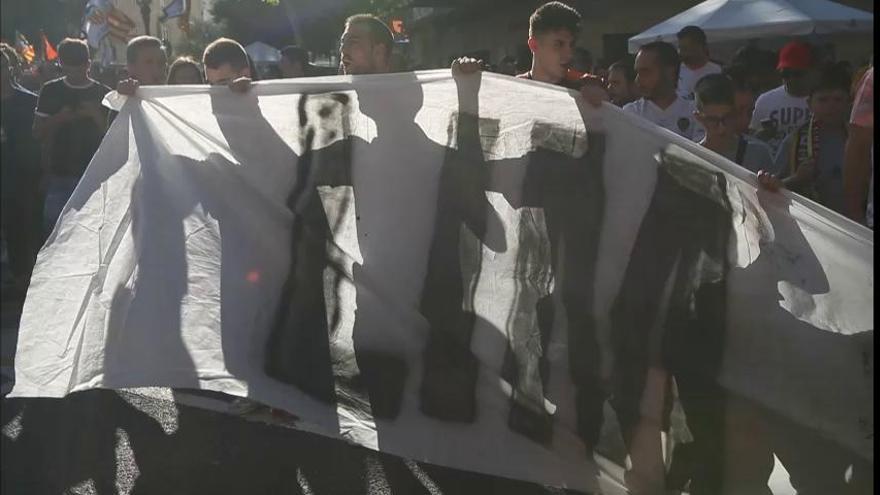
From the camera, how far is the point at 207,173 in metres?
5.13

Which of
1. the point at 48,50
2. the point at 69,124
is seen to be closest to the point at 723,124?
the point at 69,124

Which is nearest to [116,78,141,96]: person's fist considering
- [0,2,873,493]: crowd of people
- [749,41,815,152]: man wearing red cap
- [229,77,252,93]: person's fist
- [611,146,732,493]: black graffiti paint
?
[0,2,873,493]: crowd of people

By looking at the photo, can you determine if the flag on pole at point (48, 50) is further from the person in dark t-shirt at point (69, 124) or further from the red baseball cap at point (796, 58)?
the red baseball cap at point (796, 58)

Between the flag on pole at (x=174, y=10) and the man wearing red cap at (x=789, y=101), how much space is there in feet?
40.7

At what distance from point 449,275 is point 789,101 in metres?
3.60

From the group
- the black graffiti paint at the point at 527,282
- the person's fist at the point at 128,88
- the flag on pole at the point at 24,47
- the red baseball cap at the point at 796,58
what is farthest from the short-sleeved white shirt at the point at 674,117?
the flag on pole at the point at 24,47

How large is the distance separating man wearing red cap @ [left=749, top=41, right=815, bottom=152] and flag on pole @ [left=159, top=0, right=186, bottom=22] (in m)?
12.4

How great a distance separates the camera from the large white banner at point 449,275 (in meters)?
4.45

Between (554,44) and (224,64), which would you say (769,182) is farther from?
(224,64)

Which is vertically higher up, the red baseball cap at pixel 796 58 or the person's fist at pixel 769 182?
the person's fist at pixel 769 182

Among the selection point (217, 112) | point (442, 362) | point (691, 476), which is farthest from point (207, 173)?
point (691, 476)

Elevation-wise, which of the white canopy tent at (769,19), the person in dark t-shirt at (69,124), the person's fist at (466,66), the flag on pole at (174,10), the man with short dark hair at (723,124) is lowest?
the flag on pole at (174,10)

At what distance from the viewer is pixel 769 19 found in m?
11.6

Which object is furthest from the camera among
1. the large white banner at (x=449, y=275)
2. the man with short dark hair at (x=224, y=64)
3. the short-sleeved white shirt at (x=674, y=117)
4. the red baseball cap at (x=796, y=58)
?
the red baseball cap at (x=796, y=58)
